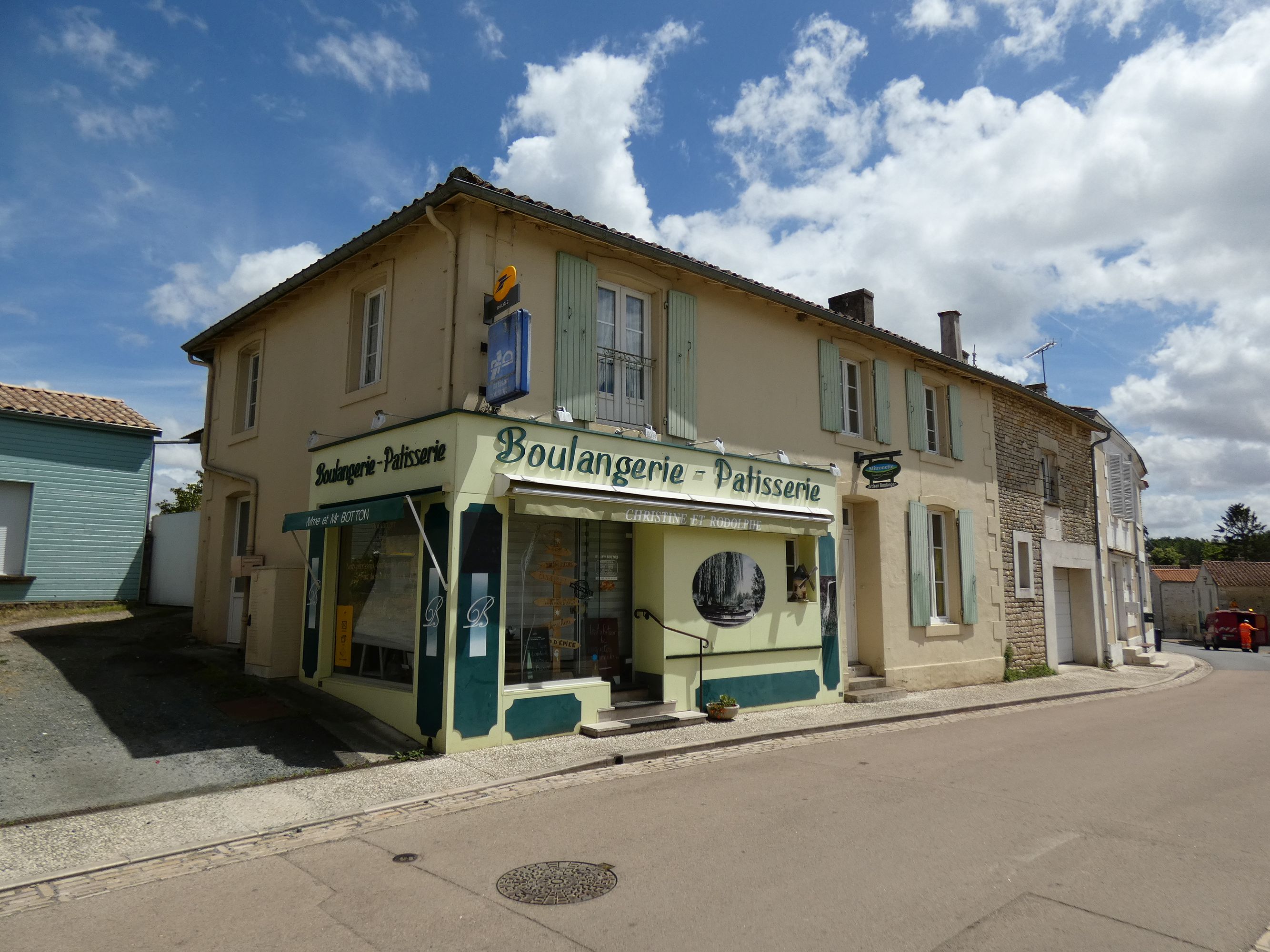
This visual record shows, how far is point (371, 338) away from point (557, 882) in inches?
309

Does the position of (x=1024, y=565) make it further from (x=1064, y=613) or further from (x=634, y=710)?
(x=634, y=710)

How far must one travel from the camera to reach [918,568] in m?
13.9

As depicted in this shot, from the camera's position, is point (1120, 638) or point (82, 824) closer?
point (82, 824)

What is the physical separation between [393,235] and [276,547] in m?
4.92

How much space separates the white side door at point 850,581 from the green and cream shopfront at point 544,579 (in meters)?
1.50

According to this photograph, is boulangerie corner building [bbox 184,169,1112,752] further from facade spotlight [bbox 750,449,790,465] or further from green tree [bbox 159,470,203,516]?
green tree [bbox 159,470,203,516]

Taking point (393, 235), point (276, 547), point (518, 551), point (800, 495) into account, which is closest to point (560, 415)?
point (518, 551)

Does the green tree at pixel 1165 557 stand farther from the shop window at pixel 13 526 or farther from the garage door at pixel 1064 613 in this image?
the shop window at pixel 13 526

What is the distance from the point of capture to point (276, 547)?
11.7m

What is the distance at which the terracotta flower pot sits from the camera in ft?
32.4

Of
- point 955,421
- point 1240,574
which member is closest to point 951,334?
point 955,421

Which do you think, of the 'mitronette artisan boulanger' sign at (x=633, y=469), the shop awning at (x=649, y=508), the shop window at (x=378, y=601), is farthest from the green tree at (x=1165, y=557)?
the shop window at (x=378, y=601)

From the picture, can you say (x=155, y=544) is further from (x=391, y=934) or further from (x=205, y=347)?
(x=391, y=934)

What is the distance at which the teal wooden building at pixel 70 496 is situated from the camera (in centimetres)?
1481
